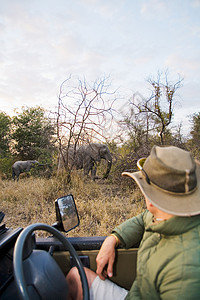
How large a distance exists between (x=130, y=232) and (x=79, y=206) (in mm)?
2902

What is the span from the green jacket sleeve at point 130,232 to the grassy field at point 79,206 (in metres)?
1.56

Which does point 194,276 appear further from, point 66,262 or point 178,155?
point 66,262

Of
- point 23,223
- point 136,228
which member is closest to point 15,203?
point 23,223

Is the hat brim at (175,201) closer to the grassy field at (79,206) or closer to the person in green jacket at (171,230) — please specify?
the person in green jacket at (171,230)

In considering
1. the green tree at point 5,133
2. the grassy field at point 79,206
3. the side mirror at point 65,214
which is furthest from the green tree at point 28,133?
the side mirror at point 65,214

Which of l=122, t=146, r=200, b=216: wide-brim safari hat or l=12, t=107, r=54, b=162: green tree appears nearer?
l=122, t=146, r=200, b=216: wide-brim safari hat

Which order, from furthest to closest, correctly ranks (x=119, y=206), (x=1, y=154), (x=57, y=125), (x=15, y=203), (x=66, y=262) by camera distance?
(x=1, y=154)
(x=57, y=125)
(x=15, y=203)
(x=119, y=206)
(x=66, y=262)

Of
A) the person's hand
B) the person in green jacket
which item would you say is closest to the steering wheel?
the person's hand

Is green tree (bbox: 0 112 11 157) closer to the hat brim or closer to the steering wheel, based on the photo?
the steering wheel

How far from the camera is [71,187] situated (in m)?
5.98

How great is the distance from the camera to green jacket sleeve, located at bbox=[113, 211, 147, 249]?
4.94 feet

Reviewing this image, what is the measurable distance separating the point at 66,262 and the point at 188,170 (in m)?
1.23

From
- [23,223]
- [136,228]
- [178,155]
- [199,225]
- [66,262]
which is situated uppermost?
[178,155]

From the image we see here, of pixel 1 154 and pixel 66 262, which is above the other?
pixel 1 154
